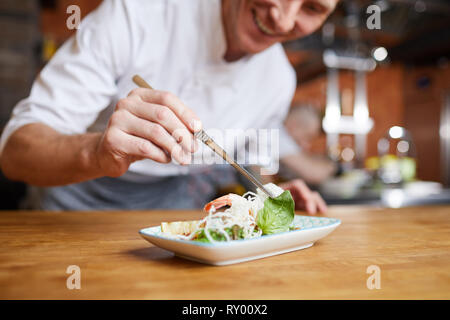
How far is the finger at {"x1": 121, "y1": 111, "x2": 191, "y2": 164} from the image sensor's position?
818 mm

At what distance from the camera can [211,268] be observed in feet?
2.02

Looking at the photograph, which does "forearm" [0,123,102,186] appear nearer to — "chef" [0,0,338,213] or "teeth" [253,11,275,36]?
"chef" [0,0,338,213]

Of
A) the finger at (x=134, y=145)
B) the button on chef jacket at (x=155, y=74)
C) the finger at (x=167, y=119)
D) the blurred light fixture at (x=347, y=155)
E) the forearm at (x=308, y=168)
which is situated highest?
the blurred light fixture at (x=347, y=155)

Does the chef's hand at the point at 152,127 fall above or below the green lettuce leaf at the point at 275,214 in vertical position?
above

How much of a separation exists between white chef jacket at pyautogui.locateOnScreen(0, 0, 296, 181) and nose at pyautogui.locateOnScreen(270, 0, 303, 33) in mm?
305

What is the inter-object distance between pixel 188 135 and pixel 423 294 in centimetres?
51

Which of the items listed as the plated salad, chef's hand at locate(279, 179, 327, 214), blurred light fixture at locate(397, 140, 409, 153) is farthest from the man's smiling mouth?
blurred light fixture at locate(397, 140, 409, 153)

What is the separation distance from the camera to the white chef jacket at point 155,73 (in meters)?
1.22

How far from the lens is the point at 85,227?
1010 millimetres

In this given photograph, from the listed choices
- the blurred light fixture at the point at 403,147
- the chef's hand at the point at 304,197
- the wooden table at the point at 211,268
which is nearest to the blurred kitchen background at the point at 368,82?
the blurred light fixture at the point at 403,147

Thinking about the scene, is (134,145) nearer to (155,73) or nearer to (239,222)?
(239,222)

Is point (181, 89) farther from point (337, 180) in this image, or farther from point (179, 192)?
point (337, 180)

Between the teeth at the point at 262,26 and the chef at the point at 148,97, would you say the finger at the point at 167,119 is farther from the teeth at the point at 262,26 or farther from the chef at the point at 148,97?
the teeth at the point at 262,26

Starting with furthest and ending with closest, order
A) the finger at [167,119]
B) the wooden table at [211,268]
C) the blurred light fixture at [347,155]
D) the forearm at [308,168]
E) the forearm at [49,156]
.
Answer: the blurred light fixture at [347,155] < the forearm at [308,168] < the forearm at [49,156] < the finger at [167,119] < the wooden table at [211,268]
